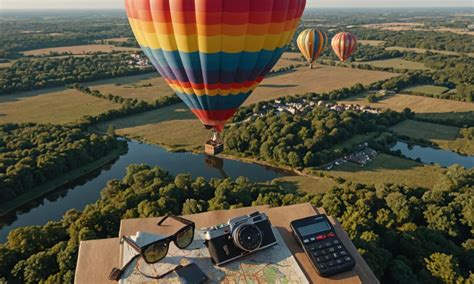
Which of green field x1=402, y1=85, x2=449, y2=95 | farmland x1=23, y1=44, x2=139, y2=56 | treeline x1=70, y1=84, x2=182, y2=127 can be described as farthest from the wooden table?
farmland x1=23, y1=44, x2=139, y2=56

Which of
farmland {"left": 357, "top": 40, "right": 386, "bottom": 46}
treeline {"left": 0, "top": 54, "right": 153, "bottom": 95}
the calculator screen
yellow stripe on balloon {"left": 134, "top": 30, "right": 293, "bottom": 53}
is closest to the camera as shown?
the calculator screen

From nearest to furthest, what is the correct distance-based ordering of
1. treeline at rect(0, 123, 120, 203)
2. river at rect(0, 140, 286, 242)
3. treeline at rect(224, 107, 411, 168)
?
river at rect(0, 140, 286, 242) < treeline at rect(0, 123, 120, 203) < treeline at rect(224, 107, 411, 168)

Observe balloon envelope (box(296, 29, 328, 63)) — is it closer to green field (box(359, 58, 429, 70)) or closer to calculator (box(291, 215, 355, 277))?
green field (box(359, 58, 429, 70))

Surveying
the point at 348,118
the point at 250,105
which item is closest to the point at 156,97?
the point at 250,105

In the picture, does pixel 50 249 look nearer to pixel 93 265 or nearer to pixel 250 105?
pixel 93 265

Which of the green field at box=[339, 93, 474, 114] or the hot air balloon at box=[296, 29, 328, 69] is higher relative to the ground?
the hot air balloon at box=[296, 29, 328, 69]

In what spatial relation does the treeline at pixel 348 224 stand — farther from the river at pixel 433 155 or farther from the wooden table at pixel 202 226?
the river at pixel 433 155

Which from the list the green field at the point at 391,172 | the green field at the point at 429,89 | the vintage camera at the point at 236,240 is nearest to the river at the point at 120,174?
the green field at the point at 391,172

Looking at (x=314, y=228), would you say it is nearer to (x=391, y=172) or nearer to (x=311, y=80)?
(x=391, y=172)
